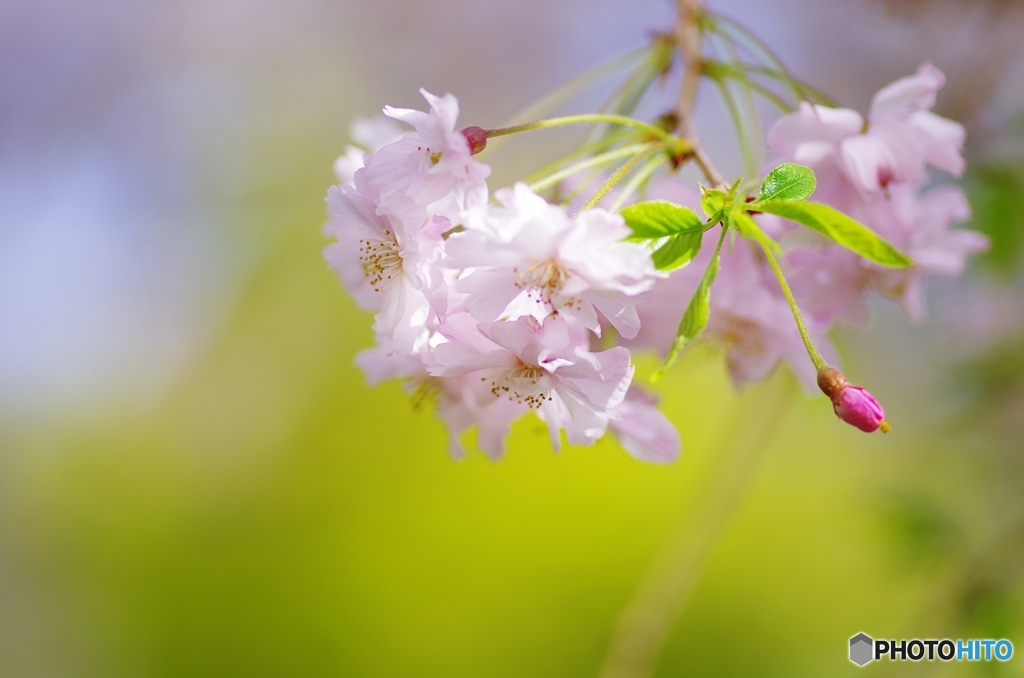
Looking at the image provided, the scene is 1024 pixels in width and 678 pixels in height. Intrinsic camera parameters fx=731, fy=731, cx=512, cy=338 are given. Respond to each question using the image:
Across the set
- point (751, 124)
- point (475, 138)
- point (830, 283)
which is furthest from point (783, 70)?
point (475, 138)

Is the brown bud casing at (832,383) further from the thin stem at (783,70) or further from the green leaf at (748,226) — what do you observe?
the thin stem at (783,70)

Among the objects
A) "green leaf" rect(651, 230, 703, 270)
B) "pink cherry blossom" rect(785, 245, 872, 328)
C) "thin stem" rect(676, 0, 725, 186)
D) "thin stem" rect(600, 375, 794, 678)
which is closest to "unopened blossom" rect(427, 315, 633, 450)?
"green leaf" rect(651, 230, 703, 270)

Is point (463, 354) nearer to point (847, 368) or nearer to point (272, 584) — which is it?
point (847, 368)

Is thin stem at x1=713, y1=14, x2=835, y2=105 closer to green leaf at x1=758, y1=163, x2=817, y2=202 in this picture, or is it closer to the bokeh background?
green leaf at x1=758, y1=163, x2=817, y2=202

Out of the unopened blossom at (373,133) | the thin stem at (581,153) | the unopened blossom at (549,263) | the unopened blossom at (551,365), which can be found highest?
the unopened blossom at (373,133)

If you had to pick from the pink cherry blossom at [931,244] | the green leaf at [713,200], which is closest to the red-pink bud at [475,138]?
the green leaf at [713,200]

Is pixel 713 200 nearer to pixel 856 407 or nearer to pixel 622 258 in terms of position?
pixel 622 258
